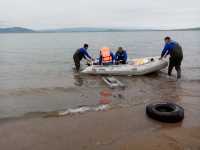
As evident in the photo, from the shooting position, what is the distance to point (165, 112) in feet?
20.2

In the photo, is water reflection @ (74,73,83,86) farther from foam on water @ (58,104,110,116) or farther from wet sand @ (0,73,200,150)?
foam on water @ (58,104,110,116)

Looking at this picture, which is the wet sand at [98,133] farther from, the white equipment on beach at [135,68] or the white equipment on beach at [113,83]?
the white equipment on beach at [135,68]

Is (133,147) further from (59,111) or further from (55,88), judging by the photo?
A: (55,88)

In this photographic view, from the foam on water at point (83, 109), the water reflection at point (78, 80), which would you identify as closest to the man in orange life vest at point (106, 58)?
the water reflection at point (78, 80)

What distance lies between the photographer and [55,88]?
10273 millimetres

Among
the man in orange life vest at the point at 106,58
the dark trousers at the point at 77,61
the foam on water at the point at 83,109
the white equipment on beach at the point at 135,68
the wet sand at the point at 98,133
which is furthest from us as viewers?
the dark trousers at the point at 77,61

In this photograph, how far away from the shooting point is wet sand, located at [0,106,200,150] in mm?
4789

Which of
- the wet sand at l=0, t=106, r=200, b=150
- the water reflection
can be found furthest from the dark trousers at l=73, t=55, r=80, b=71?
the wet sand at l=0, t=106, r=200, b=150

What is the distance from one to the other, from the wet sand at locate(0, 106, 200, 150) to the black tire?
17 cm

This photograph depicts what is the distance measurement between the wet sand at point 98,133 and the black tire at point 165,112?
0.57 feet

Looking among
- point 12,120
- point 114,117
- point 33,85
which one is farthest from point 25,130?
point 33,85

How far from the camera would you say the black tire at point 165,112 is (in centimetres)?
595

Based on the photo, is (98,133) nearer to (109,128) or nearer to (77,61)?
(109,128)

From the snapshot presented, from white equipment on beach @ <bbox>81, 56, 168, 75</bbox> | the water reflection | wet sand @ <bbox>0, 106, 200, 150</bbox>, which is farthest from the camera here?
white equipment on beach @ <bbox>81, 56, 168, 75</bbox>
